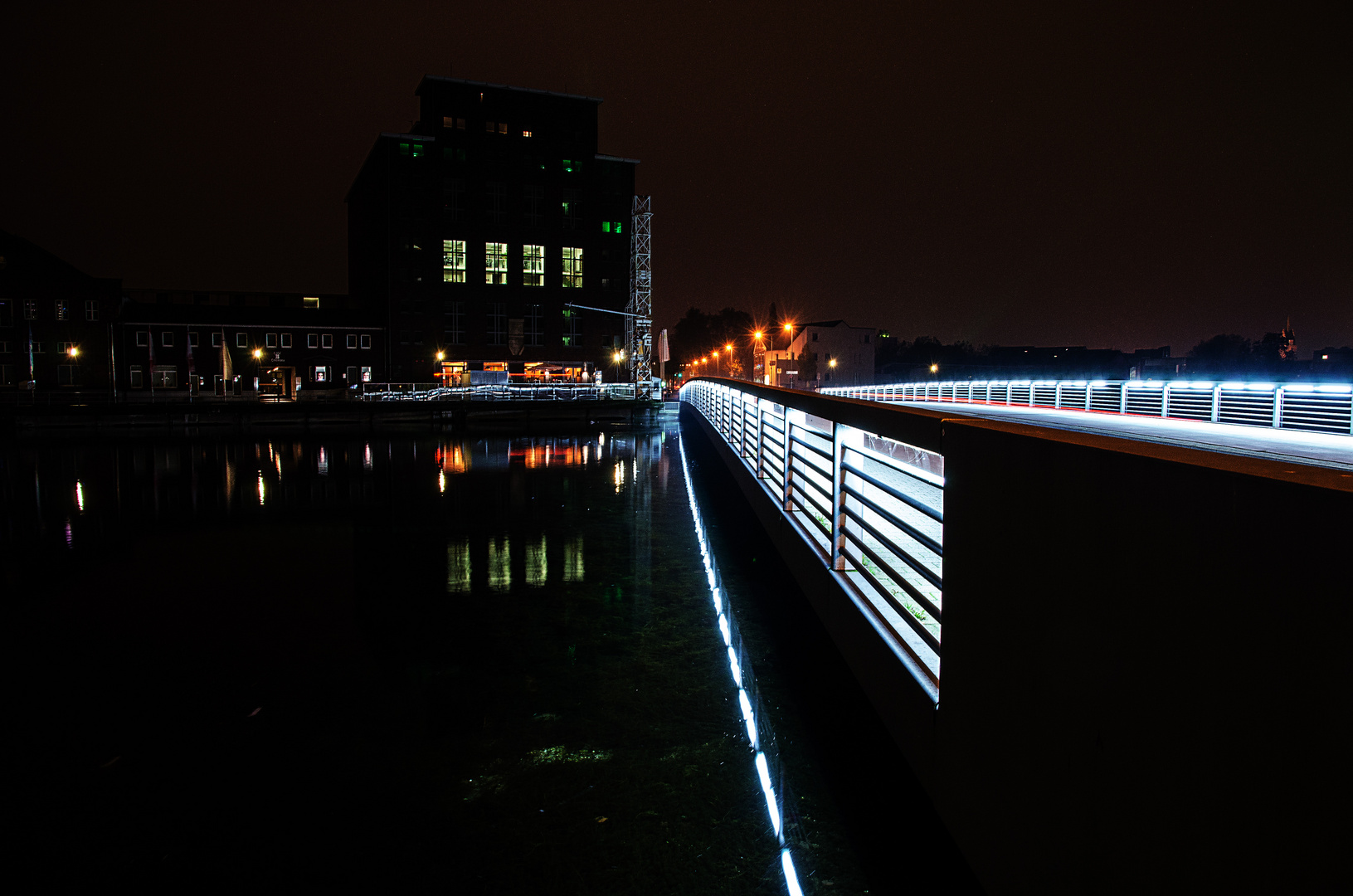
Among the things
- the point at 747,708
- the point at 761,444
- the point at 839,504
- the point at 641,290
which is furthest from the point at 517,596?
the point at 641,290

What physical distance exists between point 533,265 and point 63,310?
3497 cm

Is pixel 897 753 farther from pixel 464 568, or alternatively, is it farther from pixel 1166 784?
pixel 464 568

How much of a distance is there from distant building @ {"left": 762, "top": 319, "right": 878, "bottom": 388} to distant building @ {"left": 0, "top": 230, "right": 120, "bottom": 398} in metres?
70.3

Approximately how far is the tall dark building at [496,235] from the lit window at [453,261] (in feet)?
0.33

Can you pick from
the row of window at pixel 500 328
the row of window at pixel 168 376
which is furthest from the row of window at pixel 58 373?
the row of window at pixel 500 328

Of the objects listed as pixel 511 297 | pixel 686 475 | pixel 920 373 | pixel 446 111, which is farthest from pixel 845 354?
pixel 686 475

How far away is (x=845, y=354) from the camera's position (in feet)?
359

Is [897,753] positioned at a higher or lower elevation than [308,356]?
lower

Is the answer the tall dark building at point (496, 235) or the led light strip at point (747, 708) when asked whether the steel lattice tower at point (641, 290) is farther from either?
the led light strip at point (747, 708)

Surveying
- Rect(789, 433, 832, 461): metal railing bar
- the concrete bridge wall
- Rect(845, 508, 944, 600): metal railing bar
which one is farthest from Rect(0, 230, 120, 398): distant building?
the concrete bridge wall

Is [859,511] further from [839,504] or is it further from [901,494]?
[901,494]

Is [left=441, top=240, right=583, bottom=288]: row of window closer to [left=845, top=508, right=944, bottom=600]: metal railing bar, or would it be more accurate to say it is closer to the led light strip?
the led light strip

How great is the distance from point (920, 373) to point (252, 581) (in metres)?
137

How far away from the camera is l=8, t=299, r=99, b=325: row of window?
183ft
